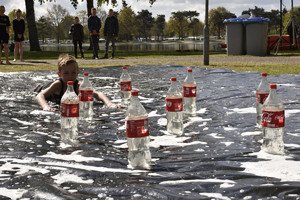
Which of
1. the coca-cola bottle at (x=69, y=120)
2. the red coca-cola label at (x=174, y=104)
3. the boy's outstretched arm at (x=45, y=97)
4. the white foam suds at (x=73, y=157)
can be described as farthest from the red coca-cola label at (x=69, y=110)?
the boy's outstretched arm at (x=45, y=97)

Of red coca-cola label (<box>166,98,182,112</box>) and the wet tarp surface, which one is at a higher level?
red coca-cola label (<box>166,98,182,112</box>)

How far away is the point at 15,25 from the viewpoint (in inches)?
650

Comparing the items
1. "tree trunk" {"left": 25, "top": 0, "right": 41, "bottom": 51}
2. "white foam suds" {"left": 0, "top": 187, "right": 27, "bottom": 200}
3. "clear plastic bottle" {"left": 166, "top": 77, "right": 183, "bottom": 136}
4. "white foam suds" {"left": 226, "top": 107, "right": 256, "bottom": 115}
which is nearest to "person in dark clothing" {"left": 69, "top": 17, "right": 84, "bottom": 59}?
"tree trunk" {"left": 25, "top": 0, "right": 41, "bottom": 51}

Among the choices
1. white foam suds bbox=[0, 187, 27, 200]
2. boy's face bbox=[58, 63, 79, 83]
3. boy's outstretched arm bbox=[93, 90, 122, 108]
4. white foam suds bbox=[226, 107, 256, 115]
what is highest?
boy's face bbox=[58, 63, 79, 83]

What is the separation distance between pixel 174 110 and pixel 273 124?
50.0 inches

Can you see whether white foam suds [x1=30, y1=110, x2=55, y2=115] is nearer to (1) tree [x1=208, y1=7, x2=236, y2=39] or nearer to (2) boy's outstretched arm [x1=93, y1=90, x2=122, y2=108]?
(2) boy's outstretched arm [x1=93, y1=90, x2=122, y2=108]

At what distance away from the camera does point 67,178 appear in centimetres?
342

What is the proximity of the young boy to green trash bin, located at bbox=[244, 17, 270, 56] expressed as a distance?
15127 mm

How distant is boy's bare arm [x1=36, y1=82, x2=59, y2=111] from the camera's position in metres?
6.15

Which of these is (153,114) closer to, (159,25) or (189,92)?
(189,92)

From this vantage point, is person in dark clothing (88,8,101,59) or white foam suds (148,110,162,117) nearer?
white foam suds (148,110,162,117)

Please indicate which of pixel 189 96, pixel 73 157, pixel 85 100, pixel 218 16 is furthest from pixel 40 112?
pixel 218 16

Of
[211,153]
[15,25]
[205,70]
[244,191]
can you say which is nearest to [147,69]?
[205,70]

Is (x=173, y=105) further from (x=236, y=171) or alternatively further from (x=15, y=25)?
(x=15, y=25)
